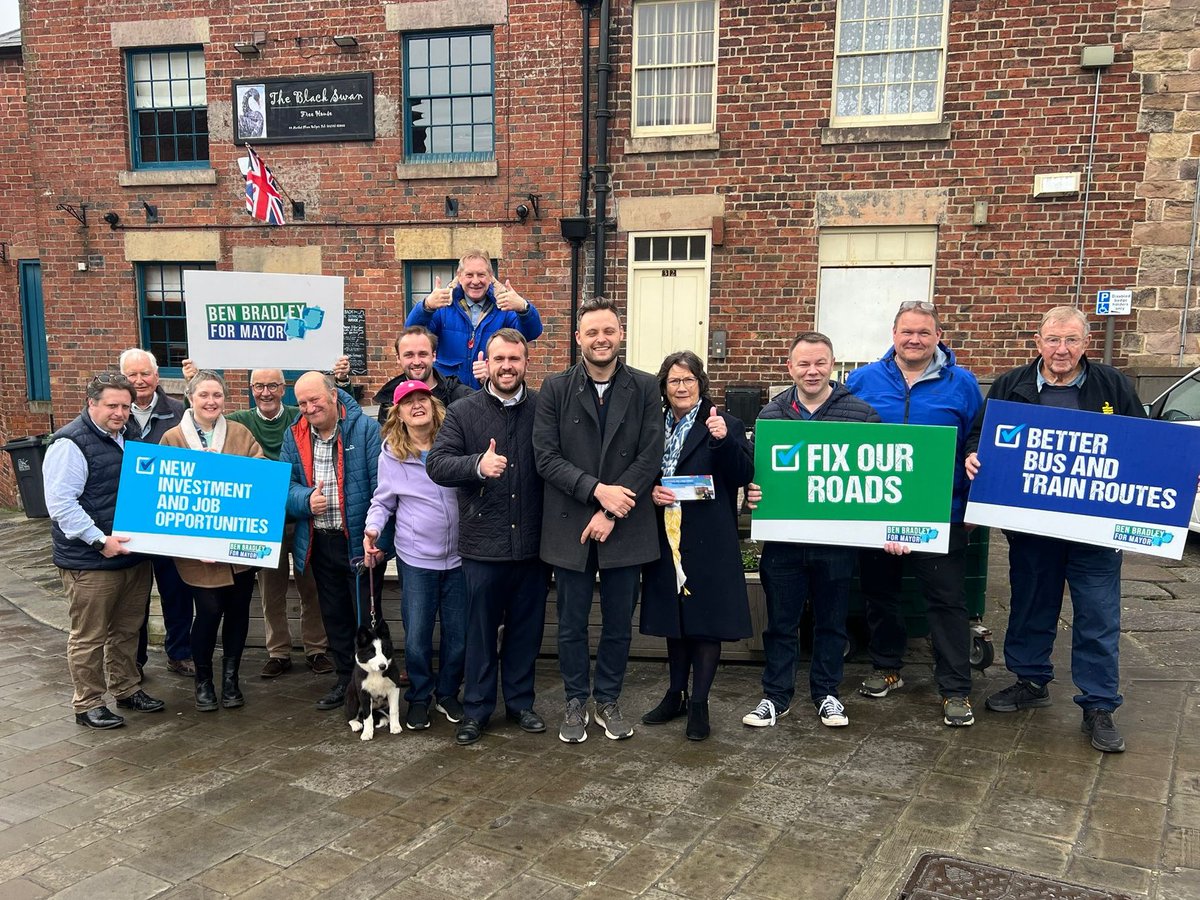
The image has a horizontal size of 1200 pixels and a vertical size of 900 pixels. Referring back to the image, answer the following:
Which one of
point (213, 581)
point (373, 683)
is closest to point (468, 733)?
point (373, 683)

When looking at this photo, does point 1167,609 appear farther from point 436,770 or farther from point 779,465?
point 436,770

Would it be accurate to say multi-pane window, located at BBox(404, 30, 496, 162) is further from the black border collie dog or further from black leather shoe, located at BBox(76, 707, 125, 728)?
black leather shoe, located at BBox(76, 707, 125, 728)

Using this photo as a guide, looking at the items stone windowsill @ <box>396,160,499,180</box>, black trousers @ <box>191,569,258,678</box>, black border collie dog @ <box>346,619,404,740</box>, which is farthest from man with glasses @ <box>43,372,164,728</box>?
stone windowsill @ <box>396,160,499,180</box>

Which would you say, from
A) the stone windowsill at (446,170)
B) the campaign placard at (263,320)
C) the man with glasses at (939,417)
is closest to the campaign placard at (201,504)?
the campaign placard at (263,320)

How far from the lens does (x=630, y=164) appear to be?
34.3 feet

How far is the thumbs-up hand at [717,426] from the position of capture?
4031 millimetres

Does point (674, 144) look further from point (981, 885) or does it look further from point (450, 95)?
point (981, 885)

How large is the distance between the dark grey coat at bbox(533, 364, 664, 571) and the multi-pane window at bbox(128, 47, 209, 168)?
1012 cm

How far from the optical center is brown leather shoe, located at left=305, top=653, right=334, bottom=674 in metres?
5.32

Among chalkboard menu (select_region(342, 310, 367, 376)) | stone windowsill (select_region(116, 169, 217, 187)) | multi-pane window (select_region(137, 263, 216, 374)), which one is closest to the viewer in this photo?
chalkboard menu (select_region(342, 310, 367, 376))

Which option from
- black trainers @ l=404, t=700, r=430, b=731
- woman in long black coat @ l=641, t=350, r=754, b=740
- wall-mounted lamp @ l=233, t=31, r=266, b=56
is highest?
wall-mounted lamp @ l=233, t=31, r=266, b=56

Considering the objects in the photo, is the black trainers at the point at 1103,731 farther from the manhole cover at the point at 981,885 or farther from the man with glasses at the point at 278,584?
the man with glasses at the point at 278,584

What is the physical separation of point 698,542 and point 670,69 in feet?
26.4

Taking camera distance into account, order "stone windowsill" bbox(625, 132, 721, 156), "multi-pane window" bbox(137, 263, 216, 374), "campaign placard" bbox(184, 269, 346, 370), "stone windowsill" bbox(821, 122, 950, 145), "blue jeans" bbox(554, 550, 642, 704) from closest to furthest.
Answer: "blue jeans" bbox(554, 550, 642, 704) < "campaign placard" bbox(184, 269, 346, 370) < "stone windowsill" bbox(821, 122, 950, 145) < "stone windowsill" bbox(625, 132, 721, 156) < "multi-pane window" bbox(137, 263, 216, 374)
